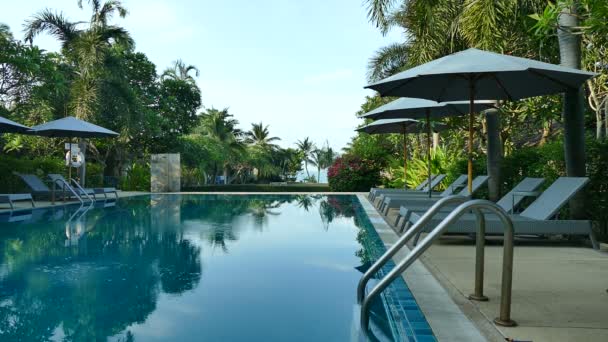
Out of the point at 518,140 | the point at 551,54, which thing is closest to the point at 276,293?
the point at 551,54

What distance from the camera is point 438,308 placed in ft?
11.9

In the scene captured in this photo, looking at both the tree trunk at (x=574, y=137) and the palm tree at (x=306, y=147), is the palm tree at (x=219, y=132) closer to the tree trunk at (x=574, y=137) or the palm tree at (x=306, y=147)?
the palm tree at (x=306, y=147)

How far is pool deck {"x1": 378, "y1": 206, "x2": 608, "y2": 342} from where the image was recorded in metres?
3.14

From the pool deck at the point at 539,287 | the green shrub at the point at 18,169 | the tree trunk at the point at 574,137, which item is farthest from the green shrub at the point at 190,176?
the pool deck at the point at 539,287

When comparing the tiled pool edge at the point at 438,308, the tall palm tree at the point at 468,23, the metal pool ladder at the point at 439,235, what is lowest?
the tiled pool edge at the point at 438,308

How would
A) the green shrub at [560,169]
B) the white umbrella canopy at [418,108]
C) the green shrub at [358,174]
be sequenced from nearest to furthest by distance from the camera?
1. the green shrub at [560,169]
2. the white umbrella canopy at [418,108]
3. the green shrub at [358,174]

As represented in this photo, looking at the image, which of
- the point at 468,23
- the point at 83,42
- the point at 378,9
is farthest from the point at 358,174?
the point at 83,42

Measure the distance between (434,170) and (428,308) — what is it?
1326cm

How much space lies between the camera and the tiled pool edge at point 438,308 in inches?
121

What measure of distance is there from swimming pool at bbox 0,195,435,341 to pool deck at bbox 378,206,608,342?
0.54 metres

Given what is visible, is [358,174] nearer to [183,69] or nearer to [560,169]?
[560,169]

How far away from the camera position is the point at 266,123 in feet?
216

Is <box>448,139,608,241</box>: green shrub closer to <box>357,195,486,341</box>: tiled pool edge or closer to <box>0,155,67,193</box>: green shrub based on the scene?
<box>357,195,486,341</box>: tiled pool edge

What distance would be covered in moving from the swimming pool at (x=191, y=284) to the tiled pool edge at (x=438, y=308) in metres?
0.10
